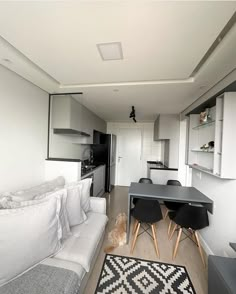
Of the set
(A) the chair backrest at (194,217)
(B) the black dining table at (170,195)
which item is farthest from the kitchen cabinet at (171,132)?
(A) the chair backrest at (194,217)

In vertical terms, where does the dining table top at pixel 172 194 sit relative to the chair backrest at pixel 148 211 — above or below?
above

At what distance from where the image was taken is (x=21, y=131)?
7.14ft

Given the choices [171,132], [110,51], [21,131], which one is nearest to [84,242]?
[21,131]

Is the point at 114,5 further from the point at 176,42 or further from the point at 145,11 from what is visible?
the point at 176,42

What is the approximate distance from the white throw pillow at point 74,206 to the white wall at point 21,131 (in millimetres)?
827

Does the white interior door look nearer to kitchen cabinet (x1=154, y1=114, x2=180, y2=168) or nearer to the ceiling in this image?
kitchen cabinet (x1=154, y1=114, x2=180, y2=168)

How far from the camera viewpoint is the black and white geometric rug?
162cm

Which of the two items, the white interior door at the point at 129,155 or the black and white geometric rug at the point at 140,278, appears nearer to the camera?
the black and white geometric rug at the point at 140,278

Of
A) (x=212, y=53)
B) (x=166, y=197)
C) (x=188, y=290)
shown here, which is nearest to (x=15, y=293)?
(x=188, y=290)

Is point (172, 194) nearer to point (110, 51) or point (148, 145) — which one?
point (110, 51)

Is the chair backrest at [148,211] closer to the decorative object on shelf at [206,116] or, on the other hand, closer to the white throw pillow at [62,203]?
the white throw pillow at [62,203]

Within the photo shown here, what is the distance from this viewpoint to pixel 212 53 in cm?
152

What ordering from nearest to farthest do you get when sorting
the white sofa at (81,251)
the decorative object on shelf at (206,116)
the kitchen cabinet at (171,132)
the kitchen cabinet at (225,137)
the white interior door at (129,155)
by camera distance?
the white sofa at (81,251)
the kitchen cabinet at (225,137)
the decorative object on shelf at (206,116)
the kitchen cabinet at (171,132)
the white interior door at (129,155)

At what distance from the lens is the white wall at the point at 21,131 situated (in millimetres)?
1927
